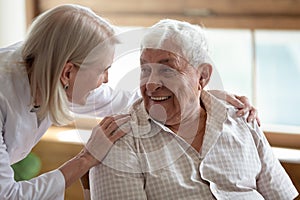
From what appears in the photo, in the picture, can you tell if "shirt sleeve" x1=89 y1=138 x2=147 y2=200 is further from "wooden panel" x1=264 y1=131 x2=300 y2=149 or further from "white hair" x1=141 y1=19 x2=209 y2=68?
"wooden panel" x1=264 y1=131 x2=300 y2=149

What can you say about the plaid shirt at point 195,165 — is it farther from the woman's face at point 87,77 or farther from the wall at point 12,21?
the wall at point 12,21

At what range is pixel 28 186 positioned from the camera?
1.80 metres

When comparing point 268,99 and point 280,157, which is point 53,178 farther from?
point 268,99

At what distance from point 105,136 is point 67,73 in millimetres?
246

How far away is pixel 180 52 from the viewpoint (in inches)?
77.4

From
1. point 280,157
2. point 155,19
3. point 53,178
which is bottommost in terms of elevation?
point 280,157

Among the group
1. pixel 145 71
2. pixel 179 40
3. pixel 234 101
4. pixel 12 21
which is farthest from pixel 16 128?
pixel 12 21

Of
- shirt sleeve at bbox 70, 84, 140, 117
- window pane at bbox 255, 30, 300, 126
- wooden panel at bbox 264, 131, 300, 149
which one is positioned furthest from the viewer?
window pane at bbox 255, 30, 300, 126

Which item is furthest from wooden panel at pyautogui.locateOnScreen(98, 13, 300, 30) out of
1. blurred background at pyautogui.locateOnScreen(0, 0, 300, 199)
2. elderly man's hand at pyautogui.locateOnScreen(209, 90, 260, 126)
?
elderly man's hand at pyautogui.locateOnScreen(209, 90, 260, 126)

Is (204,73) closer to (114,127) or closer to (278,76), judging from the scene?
(114,127)

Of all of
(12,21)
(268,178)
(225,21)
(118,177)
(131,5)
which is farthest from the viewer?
(12,21)

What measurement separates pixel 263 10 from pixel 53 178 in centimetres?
129

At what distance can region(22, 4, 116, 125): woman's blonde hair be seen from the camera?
177 centimetres

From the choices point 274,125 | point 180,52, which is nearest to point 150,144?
point 180,52
